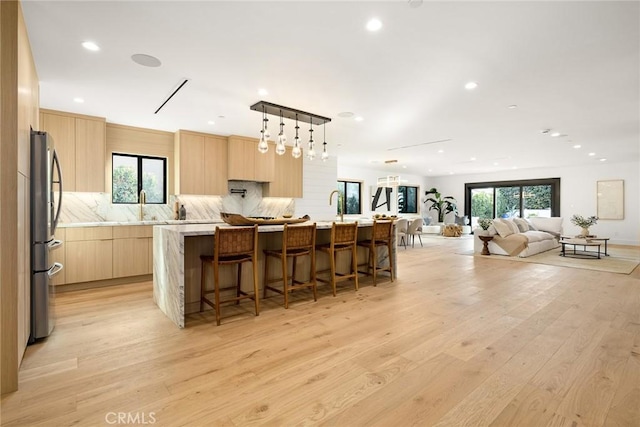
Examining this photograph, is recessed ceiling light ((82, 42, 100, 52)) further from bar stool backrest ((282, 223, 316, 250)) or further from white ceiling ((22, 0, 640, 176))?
bar stool backrest ((282, 223, 316, 250))

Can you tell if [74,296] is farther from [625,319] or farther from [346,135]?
[625,319]

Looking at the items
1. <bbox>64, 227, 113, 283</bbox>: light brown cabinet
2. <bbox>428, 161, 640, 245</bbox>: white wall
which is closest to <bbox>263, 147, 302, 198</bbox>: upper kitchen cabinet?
<bbox>64, 227, 113, 283</bbox>: light brown cabinet

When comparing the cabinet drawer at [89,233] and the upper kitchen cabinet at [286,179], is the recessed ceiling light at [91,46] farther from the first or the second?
the upper kitchen cabinet at [286,179]

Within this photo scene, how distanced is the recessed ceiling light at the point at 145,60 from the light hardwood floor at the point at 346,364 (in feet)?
8.46

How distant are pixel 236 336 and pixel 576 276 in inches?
216

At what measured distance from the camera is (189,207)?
6.05 metres

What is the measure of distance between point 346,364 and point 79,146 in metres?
5.00

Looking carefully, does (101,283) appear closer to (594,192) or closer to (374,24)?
(374,24)

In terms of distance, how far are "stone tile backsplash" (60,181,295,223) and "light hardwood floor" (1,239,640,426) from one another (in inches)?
69.8

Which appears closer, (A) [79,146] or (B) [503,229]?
(A) [79,146]

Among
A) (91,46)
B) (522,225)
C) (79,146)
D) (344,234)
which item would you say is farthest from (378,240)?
(522,225)

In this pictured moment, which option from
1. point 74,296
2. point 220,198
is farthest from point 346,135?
point 74,296

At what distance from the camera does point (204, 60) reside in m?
3.10

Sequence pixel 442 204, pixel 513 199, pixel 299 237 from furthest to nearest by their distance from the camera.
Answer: pixel 442 204 → pixel 513 199 → pixel 299 237
